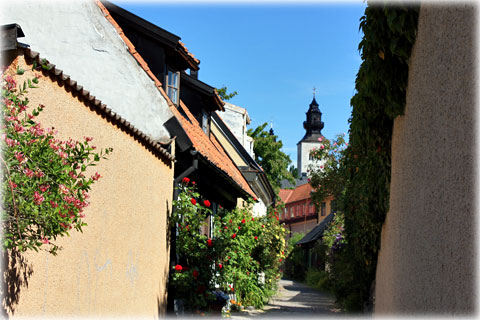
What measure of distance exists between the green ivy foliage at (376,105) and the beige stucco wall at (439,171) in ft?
0.65

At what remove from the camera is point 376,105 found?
20.1 feet

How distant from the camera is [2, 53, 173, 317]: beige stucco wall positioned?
Result: 4.64 metres

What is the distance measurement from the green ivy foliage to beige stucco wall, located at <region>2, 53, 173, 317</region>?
275cm

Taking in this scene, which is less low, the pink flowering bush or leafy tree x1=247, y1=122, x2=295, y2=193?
leafy tree x1=247, y1=122, x2=295, y2=193

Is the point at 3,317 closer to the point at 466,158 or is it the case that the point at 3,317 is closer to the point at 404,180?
the point at 466,158

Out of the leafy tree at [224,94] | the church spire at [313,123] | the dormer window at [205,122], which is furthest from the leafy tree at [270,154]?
the church spire at [313,123]

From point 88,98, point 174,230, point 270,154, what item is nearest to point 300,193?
point 270,154

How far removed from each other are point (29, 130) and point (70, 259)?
176cm

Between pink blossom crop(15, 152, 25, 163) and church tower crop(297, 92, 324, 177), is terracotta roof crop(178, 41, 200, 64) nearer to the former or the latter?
pink blossom crop(15, 152, 25, 163)

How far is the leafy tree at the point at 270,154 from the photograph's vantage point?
3934cm

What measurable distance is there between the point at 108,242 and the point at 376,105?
3169 mm

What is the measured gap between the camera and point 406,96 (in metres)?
5.28

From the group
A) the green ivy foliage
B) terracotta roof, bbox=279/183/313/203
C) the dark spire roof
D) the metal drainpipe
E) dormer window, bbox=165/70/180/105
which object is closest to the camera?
the green ivy foliage

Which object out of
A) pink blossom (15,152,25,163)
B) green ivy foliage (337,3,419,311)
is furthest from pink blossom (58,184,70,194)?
green ivy foliage (337,3,419,311)
